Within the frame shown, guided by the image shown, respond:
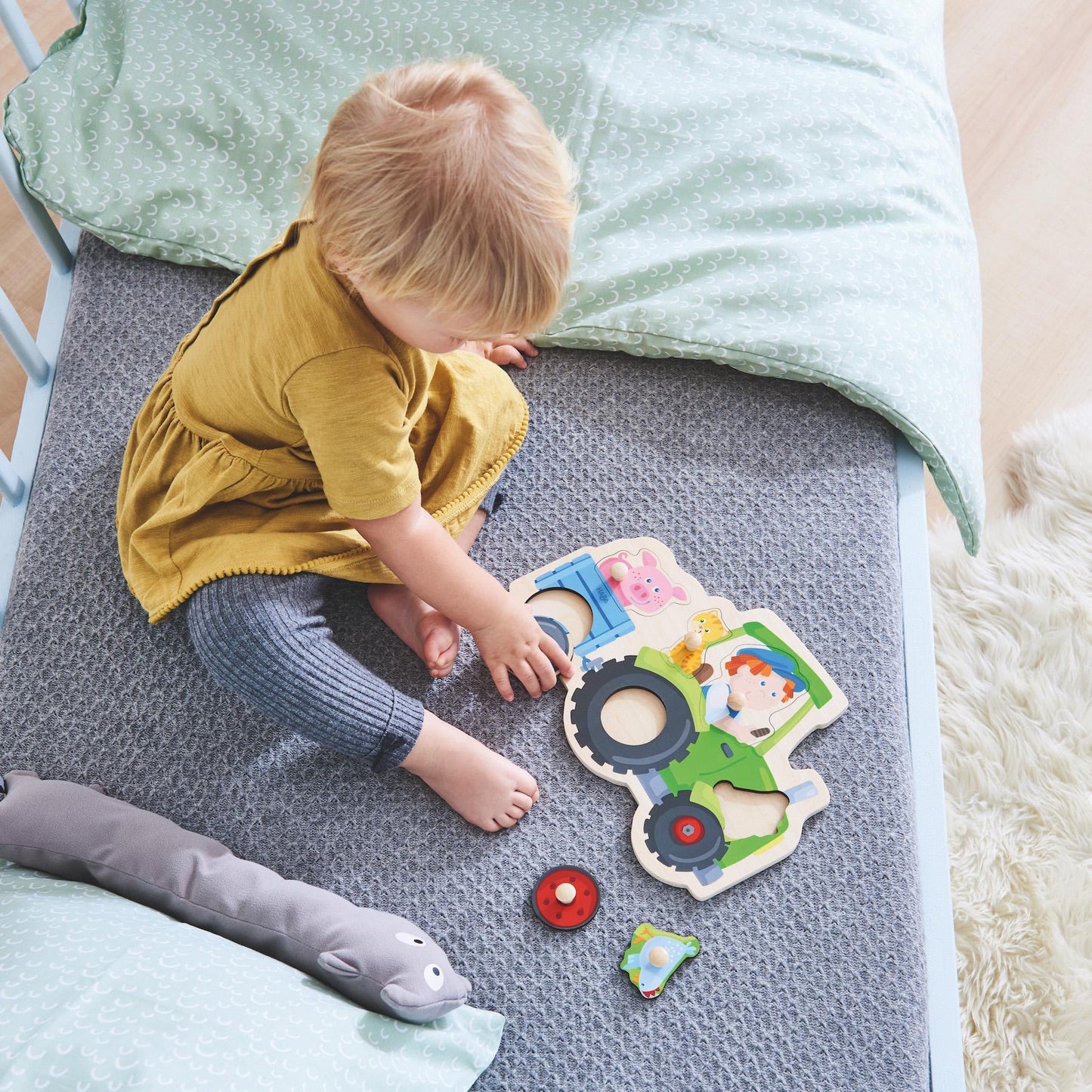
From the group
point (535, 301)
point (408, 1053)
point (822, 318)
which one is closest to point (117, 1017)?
point (408, 1053)

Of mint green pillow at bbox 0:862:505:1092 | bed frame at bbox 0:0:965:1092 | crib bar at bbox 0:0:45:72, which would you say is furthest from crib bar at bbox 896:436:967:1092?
crib bar at bbox 0:0:45:72

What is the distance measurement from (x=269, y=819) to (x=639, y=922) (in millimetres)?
295

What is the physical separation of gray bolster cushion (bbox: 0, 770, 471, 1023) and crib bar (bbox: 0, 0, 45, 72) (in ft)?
2.50

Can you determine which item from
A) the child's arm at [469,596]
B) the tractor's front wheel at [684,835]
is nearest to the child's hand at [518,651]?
the child's arm at [469,596]

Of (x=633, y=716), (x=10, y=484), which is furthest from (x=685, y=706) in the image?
(x=10, y=484)

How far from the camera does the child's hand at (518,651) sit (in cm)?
83

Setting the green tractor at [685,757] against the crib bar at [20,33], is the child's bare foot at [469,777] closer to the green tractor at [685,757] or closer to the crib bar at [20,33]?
the green tractor at [685,757]

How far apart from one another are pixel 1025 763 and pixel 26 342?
1.11 meters

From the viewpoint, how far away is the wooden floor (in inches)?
53.7

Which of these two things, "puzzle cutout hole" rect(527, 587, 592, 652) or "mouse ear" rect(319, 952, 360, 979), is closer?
"mouse ear" rect(319, 952, 360, 979)

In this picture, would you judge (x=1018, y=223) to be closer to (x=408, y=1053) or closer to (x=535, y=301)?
(x=535, y=301)

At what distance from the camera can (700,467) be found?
3.10ft

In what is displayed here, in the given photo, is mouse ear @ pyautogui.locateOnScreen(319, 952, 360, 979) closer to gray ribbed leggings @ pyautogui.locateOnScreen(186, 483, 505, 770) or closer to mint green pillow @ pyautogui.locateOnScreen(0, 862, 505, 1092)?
mint green pillow @ pyautogui.locateOnScreen(0, 862, 505, 1092)

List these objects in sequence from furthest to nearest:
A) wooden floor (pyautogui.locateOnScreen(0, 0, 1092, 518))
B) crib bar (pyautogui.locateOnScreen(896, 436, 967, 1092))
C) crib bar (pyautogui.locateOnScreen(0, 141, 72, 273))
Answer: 1. wooden floor (pyautogui.locateOnScreen(0, 0, 1092, 518))
2. crib bar (pyautogui.locateOnScreen(0, 141, 72, 273))
3. crib bar (pyautogui.locateOnScreen(896, 436, 967, 1092))
